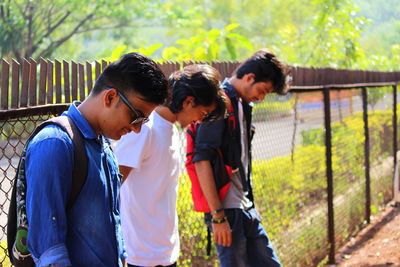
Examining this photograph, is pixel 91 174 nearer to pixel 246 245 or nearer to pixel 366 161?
pixel 246 245

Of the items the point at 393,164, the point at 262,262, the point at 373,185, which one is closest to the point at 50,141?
the point at 262,262

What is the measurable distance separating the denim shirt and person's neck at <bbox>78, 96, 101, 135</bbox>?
3cm

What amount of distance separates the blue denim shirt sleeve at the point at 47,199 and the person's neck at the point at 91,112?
0.64 feet

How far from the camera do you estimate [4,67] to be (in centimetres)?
238

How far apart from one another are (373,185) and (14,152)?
22.0 feet

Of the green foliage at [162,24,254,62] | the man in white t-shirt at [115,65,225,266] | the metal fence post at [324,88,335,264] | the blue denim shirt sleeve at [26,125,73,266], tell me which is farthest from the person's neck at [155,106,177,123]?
the metal fence post at [324,88,335,264]

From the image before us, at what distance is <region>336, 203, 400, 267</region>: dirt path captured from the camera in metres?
6.08

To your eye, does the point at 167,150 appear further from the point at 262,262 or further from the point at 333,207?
the point at 333,207

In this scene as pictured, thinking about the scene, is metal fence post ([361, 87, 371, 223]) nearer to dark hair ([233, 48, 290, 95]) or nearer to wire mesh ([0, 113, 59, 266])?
dark hair ([233, 48, 290, 95])

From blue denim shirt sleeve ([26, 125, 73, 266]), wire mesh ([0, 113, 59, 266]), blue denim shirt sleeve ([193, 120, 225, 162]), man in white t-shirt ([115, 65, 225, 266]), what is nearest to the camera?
blue denim shirt sleeve ([26, 125, 73, 266])

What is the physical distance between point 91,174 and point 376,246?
18.2 ft

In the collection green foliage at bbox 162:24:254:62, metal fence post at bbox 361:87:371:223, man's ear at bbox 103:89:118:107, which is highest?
green foliage at bbox 162:24:254:62

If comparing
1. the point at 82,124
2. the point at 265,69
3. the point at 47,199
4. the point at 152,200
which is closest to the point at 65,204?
the point at 47,199

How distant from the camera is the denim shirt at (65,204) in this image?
1685mm
